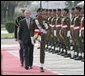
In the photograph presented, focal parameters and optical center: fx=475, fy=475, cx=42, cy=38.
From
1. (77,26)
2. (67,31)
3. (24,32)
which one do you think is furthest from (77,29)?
(24,32)

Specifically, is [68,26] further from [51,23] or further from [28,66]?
[28,66]

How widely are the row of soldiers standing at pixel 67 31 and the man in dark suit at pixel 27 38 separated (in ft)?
1.83

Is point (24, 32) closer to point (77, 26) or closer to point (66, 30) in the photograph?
point (77, 26)

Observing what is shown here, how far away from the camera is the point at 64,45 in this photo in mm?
17734

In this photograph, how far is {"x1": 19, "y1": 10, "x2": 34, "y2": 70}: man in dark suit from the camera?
13.1m

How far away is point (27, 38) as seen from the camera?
1317cm

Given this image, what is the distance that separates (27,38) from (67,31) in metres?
3.86

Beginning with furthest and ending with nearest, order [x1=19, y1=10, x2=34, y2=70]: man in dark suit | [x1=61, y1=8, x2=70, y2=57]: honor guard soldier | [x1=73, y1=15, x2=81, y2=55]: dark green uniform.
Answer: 1. [x1=61, y1=8, x2=70, y2=57]: honor guard soldier
2. [x1=73, y1=15, x2=81, y2=55]: dark green uniform
3. [x1=19, y1=10, x2=34, y2=70]: man in dark suit

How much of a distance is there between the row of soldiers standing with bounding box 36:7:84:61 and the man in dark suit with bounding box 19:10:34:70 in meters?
0.56

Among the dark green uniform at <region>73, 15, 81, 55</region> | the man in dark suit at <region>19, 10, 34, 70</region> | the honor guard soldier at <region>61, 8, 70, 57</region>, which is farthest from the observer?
the honor guard soldier at <region>61, 8, 70, 57</region>

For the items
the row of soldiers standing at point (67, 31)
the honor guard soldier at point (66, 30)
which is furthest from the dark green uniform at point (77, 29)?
the honor guard soldier at point (66, 30)

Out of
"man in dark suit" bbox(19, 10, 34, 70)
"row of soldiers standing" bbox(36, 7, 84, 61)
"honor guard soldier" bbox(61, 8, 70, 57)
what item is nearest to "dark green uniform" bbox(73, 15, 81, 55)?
"row of soldiers standing" bbox(36, 7, 84, 61)

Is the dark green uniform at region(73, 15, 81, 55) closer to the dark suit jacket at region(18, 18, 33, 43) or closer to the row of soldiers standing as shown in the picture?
the row of soldiers standing

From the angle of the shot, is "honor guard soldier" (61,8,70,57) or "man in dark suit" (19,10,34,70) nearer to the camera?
"man in dark suit" (19,10,34,70)
